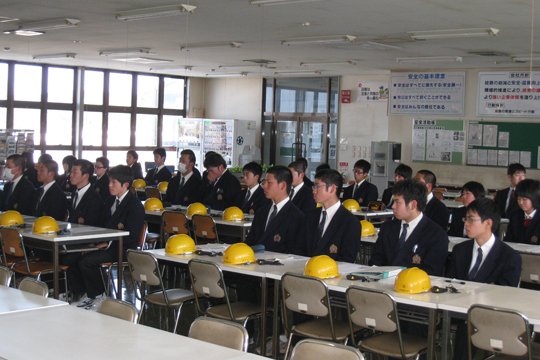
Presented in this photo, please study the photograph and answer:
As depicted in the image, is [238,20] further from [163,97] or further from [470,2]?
[163,97]

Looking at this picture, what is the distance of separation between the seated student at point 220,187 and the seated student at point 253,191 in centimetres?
60

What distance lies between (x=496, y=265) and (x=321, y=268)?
3.72 feet

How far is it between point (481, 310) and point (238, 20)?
536 cm

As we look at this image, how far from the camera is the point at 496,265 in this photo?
3.81 meters

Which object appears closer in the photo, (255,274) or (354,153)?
(255,274)

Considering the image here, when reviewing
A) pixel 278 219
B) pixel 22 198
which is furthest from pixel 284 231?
pixel 22 198

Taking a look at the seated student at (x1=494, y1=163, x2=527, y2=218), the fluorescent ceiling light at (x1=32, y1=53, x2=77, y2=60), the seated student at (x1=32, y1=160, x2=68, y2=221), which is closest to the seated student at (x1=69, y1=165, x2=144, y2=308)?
the seated student at (x1=32, y1=160, x2=68, y2=221)

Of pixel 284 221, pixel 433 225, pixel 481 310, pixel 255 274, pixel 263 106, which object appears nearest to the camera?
pixel 481 310

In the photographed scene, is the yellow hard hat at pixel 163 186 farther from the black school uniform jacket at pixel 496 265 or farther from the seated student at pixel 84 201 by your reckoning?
the black school uniform jacket at pixel 496 265

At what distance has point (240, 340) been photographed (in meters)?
2.58

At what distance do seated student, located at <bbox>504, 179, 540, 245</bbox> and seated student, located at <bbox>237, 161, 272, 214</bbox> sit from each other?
2683 mm

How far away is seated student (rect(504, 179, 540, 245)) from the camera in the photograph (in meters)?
5.56

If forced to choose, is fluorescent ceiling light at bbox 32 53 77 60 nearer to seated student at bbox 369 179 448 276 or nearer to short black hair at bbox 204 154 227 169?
short black hair at bbox 204 154 227 169

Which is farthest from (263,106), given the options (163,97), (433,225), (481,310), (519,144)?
(481,310)
